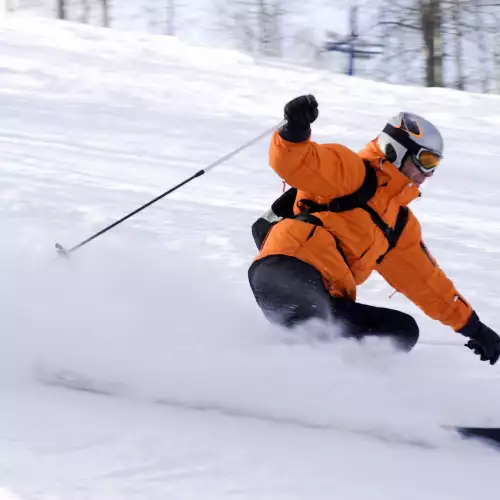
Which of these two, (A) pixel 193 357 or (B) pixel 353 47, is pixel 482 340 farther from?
(B) pixel 353 47

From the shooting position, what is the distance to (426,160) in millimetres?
3932

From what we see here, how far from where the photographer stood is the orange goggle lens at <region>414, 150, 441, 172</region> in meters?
3.92

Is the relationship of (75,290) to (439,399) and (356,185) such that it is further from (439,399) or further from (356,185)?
(439,399)

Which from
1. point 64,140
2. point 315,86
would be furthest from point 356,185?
point 315,86

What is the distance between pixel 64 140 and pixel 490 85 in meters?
17.8

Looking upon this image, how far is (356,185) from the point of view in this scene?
3846 millimetres

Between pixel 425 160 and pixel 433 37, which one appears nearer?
pixel 425 160

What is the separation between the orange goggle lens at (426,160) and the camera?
3.92 metres

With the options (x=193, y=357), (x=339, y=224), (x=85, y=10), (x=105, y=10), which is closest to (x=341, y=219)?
(x=339, y=224)

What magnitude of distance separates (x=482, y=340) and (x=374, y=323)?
1.80ft

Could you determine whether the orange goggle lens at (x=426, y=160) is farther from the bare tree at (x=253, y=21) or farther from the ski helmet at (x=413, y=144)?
the bare tree at (x=253, y=21)

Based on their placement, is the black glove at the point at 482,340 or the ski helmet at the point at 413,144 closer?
the ski helmet at the point at 413,144

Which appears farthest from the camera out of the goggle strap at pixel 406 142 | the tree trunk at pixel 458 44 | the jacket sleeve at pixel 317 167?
the tree trunk at pixel 458 44

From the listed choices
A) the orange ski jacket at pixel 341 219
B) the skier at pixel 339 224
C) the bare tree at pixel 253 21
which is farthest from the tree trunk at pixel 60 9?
the orange ski jacket at pixel 341 219
